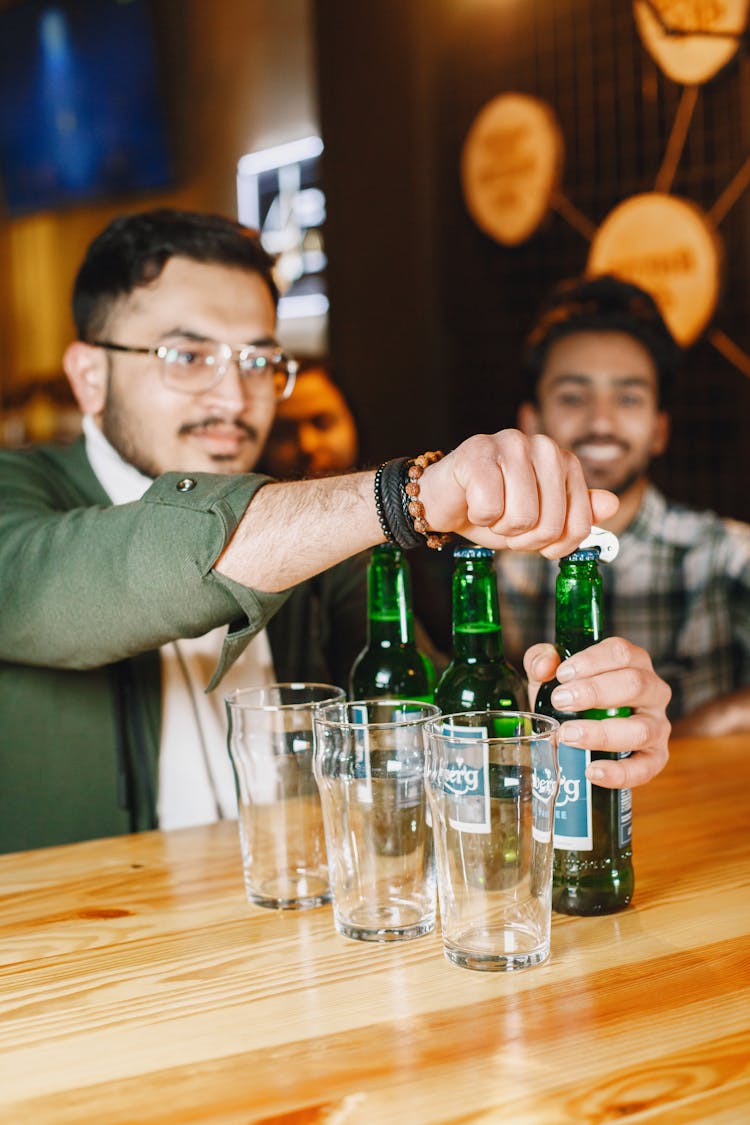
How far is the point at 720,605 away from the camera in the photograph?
229 cm

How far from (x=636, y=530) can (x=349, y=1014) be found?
176 centimetres

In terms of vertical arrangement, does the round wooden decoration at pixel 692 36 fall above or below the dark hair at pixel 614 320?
above

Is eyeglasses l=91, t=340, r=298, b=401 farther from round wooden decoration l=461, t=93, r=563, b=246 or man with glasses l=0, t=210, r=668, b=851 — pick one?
round wooden decoration l=461, t=93, r=563, b=246

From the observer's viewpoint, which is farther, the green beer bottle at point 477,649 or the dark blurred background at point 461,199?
the dark blurred background at point 461,199

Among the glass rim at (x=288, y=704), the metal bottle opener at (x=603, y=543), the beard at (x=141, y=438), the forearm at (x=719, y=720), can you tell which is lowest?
the forearm at (x=719, y=720)

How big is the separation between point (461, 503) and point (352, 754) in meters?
0.21

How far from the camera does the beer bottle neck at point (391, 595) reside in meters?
1.05

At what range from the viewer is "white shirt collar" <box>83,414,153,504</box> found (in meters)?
1.55

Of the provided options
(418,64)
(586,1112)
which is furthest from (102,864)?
(418,64)

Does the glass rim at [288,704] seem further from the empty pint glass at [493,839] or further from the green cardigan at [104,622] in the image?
the empty pint glass at [493,839]

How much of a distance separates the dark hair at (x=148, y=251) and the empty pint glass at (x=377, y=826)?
926 mm

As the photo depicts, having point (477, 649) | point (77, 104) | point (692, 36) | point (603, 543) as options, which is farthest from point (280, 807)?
point (77, 104)

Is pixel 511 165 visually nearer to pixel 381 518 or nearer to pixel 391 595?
pixel 391 595

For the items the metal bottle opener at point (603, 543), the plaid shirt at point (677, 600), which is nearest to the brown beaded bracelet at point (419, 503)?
the metal bottle opener at point (603, 543)
